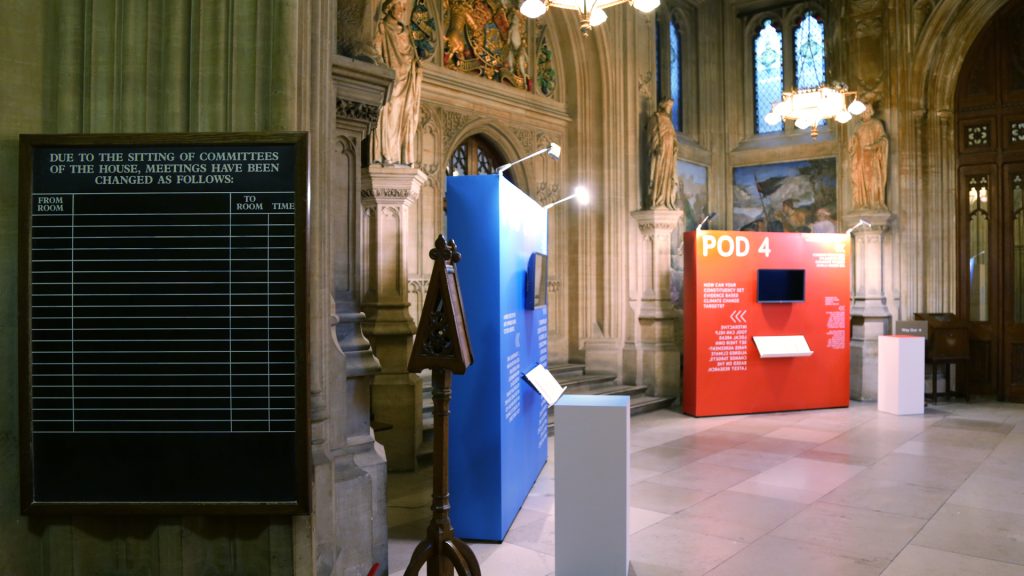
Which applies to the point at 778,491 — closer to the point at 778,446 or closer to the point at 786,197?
the point at 778,446

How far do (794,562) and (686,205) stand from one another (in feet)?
34.0

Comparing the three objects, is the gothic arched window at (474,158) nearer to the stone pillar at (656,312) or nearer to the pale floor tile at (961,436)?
the stone pillar at (656,312)

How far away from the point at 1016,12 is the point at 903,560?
1125cm

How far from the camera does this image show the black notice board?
2.60 metres

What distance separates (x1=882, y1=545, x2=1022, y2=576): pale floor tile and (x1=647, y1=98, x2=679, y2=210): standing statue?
275 inches

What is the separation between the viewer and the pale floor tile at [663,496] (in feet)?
18.2

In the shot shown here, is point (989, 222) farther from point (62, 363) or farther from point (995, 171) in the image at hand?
point (62, 363)

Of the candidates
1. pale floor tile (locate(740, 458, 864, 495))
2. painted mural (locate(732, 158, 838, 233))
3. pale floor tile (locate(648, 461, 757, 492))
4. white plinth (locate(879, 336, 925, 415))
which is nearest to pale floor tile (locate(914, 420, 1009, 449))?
white plinth (locate(879, 336, 925, 415))

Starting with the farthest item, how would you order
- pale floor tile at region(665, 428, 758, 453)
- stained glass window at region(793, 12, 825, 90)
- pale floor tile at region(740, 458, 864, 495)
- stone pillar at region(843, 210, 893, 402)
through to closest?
1. stained glass window at region(793, 12, 825, 90)
2. stone pillar at region(843, 210, 893, 402)
3. pale floor tile at region(665, 428, 758, 453)
4. pale floor tile at region(740, 458, 864, 495)

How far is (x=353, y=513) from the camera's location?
367 centimetres

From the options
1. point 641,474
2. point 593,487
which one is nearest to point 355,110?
point 593,487

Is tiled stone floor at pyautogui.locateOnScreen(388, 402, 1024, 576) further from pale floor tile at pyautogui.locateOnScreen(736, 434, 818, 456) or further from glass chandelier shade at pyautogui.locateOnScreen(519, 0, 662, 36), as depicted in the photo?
glass chandelier shade at pyautogui.locateOnScreen(519, 0, 662, 36)

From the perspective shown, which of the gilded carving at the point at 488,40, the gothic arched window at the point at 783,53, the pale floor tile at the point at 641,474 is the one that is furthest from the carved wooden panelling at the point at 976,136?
the pale floor tile at the point at 641,474

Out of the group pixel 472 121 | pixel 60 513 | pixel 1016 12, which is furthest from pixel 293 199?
pixel 1016 12
